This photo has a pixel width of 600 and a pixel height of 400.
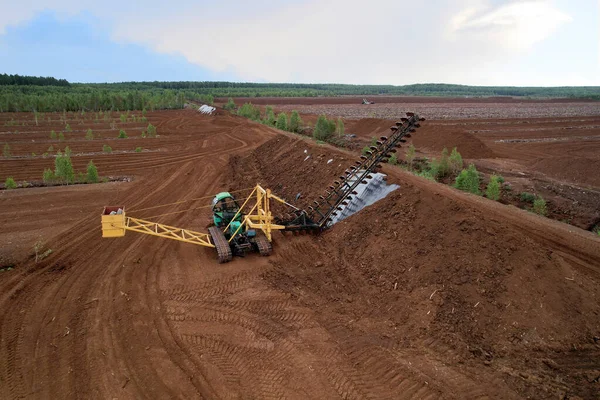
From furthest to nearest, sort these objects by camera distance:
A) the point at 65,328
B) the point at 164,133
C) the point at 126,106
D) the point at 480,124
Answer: the point at 126,106
the point at 480,124
the point at 164,133
the point at 65,328

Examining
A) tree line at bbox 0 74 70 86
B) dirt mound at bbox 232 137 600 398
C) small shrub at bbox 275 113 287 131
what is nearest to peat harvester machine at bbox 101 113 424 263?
dirt mound at bbox 232 137 600 398

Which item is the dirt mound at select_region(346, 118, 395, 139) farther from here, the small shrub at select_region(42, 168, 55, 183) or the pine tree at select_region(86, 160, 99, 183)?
the small shrub at select_region(42, 168, 55, 183)

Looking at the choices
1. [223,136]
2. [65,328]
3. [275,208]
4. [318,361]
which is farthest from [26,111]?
[318,361]

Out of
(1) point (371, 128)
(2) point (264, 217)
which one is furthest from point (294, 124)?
(2) point (264, 217)

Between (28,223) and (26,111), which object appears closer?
(28,223)

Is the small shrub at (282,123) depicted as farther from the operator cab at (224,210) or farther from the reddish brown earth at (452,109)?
the operator cab at (224,210)

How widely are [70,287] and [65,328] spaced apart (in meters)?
2.20

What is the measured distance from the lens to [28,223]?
1683 cm

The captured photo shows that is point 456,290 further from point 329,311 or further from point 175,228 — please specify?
point 175,228

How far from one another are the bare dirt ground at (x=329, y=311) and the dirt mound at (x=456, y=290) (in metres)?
0.04

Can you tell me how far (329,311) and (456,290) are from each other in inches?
130

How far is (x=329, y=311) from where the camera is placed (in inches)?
417

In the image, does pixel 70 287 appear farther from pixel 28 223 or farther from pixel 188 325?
pixel 28 223

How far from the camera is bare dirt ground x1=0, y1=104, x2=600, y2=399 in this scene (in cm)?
809
